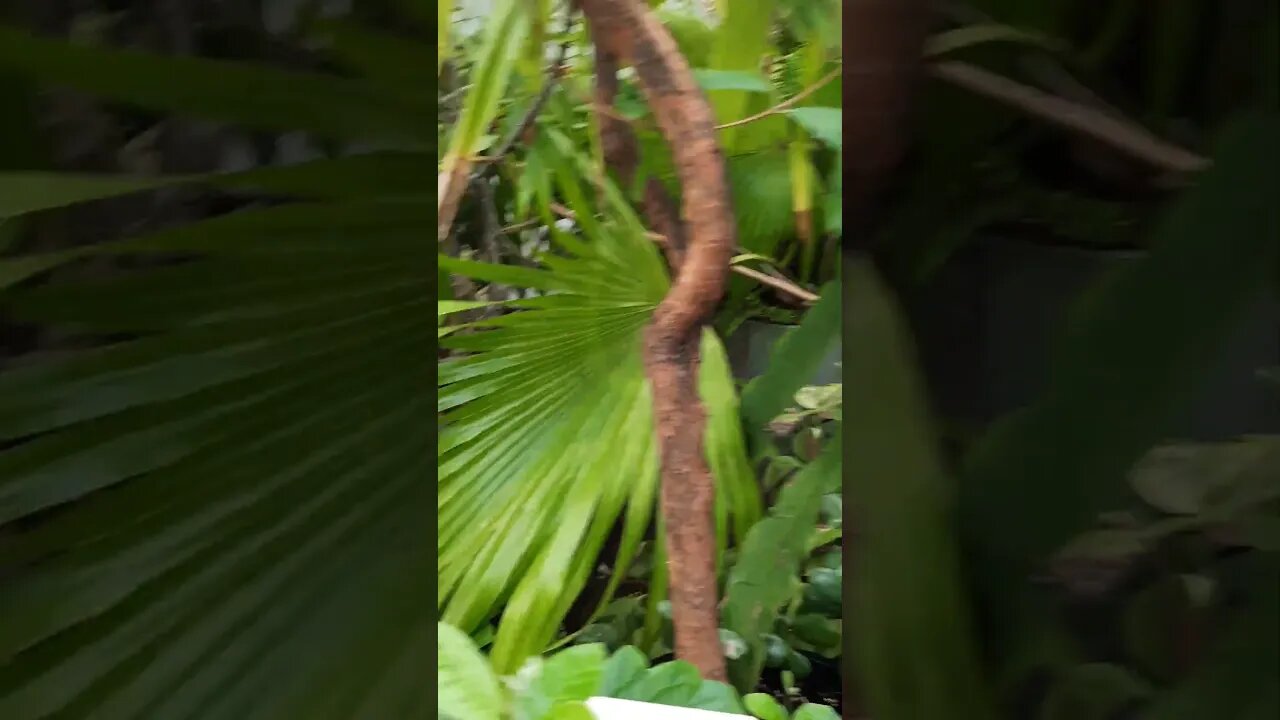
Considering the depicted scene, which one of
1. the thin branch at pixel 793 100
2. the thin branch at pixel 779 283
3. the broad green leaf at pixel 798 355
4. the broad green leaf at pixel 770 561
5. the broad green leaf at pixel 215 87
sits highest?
the thin branch at pixel 793 100

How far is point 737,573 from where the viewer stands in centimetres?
108

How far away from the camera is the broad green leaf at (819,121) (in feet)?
3.34

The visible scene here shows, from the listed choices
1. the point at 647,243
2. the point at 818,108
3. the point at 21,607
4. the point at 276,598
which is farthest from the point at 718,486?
the point at 21,607

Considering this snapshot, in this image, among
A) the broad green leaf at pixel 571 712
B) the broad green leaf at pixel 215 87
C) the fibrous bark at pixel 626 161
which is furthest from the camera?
the fibrous bark at pixel 626 161

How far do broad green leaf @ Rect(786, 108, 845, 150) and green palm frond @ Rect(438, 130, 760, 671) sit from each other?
9.1 inches

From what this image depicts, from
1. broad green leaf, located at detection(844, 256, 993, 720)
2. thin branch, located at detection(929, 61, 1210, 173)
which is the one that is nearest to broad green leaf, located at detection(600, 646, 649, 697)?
broad green leaf, located at detection(844, 256, 993, 720)

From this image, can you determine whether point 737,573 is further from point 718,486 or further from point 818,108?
point 818,108

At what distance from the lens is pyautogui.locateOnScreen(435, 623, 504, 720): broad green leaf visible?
Result: 103cm

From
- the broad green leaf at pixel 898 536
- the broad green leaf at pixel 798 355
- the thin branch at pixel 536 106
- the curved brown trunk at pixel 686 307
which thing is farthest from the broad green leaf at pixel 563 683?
the broad green leaf at pixel 898 536

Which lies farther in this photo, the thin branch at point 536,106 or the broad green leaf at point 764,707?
the thin branch at point 536,106

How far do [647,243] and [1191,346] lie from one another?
856 millimetres

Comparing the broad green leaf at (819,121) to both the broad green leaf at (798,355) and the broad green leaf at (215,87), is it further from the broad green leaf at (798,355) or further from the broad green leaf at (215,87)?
the broad green leaf at (215,87)

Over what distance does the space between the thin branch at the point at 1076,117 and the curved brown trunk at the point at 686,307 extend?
764mm

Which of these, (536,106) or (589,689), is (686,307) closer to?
(536,106)
